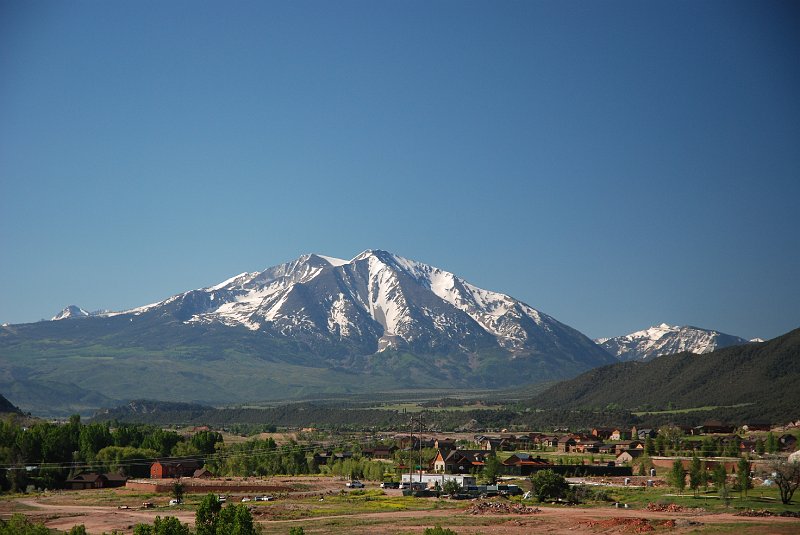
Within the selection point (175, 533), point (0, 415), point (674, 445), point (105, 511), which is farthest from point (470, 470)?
point (0, 415)

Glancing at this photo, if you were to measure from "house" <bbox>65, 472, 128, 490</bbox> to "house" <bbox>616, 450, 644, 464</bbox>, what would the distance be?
198 feet

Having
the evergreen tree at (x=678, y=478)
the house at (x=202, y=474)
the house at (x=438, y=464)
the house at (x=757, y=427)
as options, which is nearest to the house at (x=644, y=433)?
the house at (x=757, y=427)

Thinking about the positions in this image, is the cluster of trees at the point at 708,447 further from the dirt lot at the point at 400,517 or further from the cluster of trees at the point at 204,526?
the cluster of trees at the point at 204,526

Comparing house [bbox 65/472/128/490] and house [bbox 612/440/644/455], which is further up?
house [bbox 612/440/644/455]

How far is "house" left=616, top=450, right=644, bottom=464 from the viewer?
12680cm

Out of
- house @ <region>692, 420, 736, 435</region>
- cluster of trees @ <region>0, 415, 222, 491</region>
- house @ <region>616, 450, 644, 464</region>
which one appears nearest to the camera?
cluster of trees @ <region>0, 415, 222, 491</region>

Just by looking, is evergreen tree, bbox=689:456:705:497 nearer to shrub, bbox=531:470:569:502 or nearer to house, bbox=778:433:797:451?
shrub, bbox=531:470:569:502

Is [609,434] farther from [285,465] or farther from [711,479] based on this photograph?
[711,479]

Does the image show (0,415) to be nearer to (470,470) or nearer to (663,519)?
(470,470)

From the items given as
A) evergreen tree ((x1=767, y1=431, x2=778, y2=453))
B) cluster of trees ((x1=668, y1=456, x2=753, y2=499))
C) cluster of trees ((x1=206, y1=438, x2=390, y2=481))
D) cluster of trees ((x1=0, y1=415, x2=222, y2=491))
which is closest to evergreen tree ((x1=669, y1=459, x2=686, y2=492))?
cluster of trees ((x1=668, y1=456, x2=753, y2=499))

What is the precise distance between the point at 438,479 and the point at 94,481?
39.8 m

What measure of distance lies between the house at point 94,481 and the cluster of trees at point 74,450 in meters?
2.32

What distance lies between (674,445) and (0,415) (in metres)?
112

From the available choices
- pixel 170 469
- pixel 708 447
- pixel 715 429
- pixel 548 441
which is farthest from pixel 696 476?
pixel 548 441
